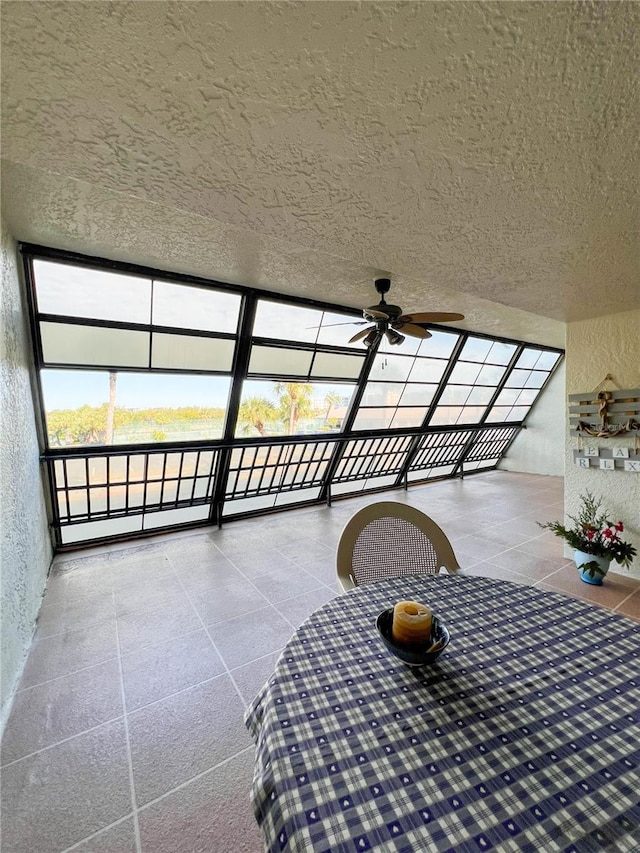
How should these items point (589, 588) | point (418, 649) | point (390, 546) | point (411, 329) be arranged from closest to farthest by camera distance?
point (418, 649)
point (390, 546)
point (589, 588)
point (411, 329)

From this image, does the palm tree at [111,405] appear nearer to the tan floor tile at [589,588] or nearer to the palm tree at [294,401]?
the palm tree at [294,401]

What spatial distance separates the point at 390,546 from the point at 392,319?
2.14m

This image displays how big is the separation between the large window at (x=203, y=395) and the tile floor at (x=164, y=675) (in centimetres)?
66

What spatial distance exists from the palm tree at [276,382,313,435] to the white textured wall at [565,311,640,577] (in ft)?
9.61

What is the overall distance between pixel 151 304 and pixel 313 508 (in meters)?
3.47

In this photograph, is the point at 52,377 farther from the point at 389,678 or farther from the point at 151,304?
the point at 389,678

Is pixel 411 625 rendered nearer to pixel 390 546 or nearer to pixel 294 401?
pixel 390 546

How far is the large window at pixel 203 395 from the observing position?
9.89 ft

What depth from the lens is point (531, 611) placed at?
1191 mm

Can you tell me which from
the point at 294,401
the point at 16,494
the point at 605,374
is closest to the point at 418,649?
the point at 16,494

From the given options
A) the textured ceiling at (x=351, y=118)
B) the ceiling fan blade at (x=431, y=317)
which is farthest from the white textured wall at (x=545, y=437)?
the textured ceiling at (x=351, y=118)

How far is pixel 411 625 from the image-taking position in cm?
95

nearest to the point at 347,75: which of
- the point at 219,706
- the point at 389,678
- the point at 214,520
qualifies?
the point at 389,678

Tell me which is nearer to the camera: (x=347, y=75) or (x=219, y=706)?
(x=347, y=75)
